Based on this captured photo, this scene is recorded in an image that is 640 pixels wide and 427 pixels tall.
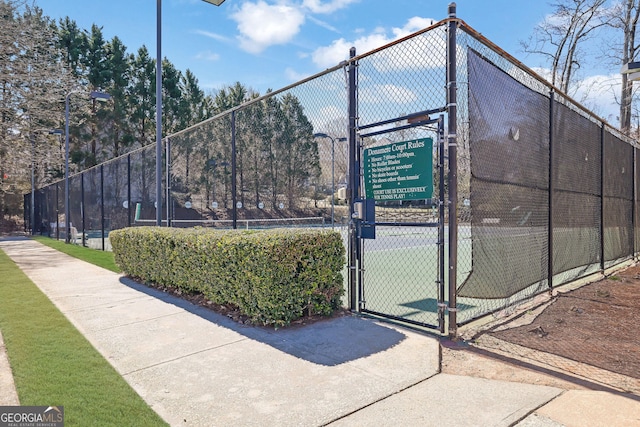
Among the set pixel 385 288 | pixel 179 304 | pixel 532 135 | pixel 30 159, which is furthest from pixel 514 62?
pixel 30 159

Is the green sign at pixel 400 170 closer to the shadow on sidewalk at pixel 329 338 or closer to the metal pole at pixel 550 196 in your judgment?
the shadow on sidewalk at pixel 329 338

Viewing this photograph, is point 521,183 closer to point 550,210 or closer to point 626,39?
point 550,210

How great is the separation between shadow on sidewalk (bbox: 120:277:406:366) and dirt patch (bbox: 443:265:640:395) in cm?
70

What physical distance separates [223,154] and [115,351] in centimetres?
1802

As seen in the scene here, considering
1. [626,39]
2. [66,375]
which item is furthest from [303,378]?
[626,39]

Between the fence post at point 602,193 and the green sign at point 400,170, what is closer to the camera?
the green sign at point 400,170

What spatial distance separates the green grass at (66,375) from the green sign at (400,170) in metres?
3.11

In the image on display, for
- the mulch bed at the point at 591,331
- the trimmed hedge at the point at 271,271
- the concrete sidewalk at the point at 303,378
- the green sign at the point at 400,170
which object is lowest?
the concrete sidewalk at the point at 303,378

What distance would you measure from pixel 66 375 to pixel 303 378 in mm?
1932

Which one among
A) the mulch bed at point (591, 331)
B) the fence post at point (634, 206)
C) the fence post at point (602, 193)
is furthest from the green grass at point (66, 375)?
the fence post at point (634, 206)

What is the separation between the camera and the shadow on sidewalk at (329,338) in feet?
12.6

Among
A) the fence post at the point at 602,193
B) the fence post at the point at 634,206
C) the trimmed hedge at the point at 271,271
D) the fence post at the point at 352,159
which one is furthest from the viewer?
the fence post at the point at 634,206

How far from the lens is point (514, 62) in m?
5.15

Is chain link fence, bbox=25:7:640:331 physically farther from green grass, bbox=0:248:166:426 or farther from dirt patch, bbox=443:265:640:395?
green grass, bbox=0:248:166:426
